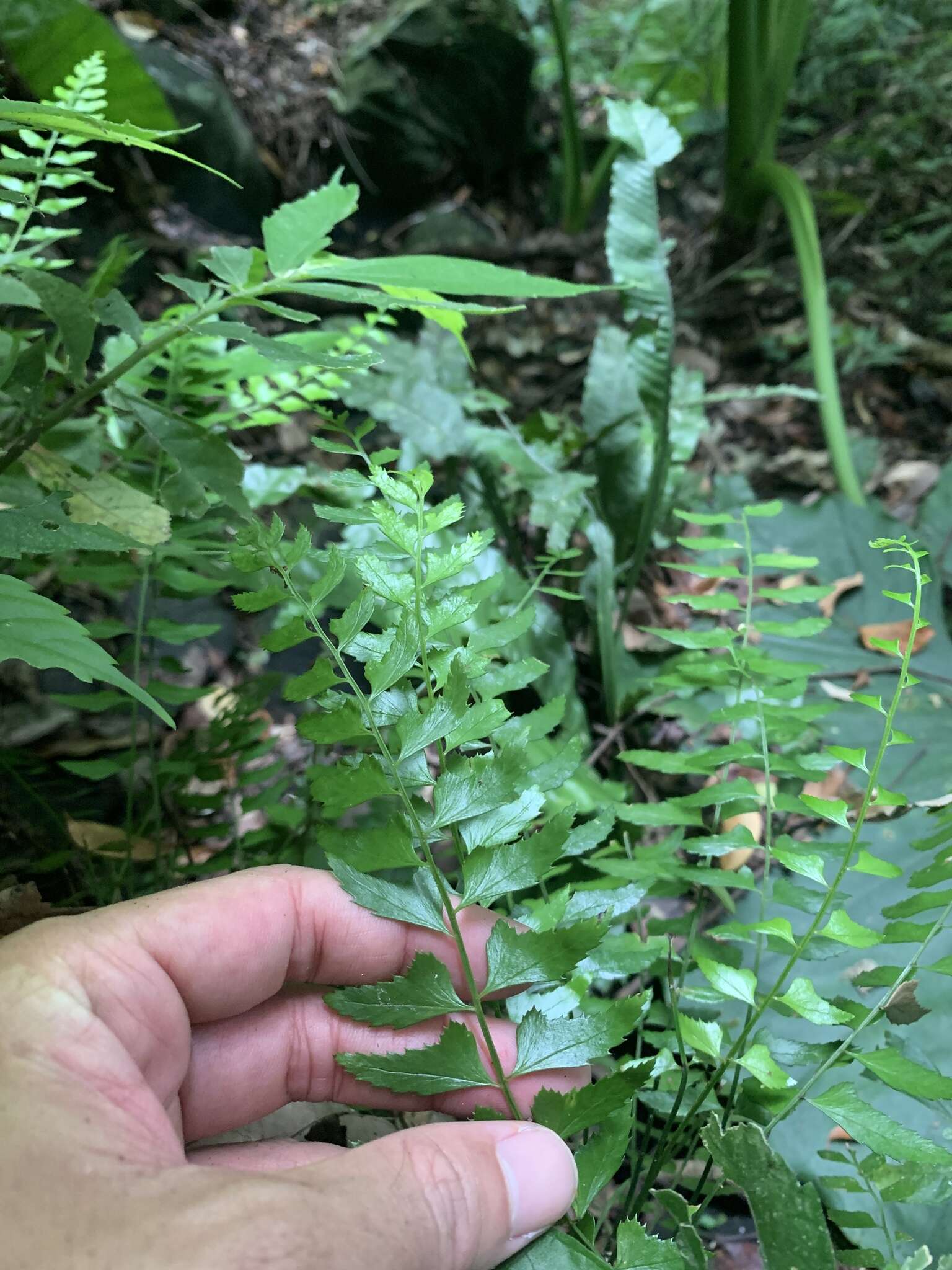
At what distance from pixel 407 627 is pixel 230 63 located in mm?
3325

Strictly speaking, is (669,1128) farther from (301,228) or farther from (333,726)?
(301,228)

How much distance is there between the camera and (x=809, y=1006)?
0.68m

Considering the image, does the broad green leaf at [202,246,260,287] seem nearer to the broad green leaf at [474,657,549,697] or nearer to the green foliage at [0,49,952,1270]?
the green foliage at [0,49,952,1270]

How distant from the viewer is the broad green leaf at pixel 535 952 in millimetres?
644

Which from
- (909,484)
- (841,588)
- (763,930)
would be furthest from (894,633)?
(763,930)

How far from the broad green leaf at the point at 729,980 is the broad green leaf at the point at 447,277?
65 centimetres

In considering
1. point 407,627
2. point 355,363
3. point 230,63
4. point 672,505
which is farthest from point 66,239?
point 407,627

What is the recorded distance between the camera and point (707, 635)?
989 mm

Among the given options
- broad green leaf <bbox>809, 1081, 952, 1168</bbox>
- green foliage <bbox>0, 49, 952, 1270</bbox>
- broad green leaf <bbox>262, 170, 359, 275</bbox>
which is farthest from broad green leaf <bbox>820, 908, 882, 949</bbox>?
broad green leaf <bbox>262, 170, 359, 275</bbox>

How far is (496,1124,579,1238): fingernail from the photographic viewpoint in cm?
59

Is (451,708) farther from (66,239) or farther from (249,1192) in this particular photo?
(66,239)

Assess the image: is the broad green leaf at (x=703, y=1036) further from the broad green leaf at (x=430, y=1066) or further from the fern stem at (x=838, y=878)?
the broad green leaf at (x=430, y=1066)

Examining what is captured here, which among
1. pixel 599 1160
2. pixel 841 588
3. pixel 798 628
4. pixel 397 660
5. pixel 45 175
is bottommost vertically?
pixel 841 588

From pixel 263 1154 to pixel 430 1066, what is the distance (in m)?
0.27
